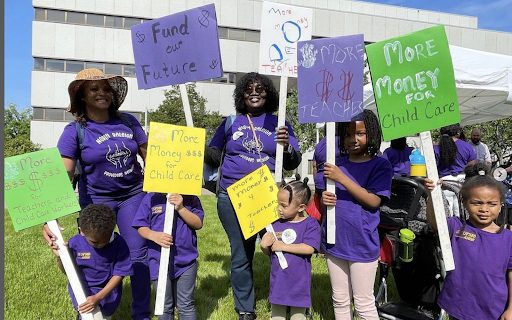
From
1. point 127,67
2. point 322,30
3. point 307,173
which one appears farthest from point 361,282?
point 322,30

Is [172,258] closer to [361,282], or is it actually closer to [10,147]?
[361,282]

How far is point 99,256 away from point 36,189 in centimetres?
64

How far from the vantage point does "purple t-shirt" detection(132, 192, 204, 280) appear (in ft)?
9.20

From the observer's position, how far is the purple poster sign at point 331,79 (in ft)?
8.51

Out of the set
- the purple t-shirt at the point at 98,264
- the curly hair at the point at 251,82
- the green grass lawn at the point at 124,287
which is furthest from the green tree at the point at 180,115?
the purple t-shirt at the point at 98,264

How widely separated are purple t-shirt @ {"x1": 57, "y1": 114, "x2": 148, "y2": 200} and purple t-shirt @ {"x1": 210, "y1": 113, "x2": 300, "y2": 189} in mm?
795

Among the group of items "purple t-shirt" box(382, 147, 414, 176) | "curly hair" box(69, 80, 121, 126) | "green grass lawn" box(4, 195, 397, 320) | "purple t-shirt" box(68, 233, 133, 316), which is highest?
"curly hair" box(69, 80, 121, 126)

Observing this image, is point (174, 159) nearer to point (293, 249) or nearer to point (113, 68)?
point (293, 249)

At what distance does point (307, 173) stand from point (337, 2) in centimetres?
1891

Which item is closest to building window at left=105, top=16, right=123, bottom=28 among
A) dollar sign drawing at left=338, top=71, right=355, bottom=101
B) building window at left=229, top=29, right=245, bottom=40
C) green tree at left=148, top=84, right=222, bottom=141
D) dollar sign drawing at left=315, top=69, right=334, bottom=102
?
green tree at left=148, top=84, right=222, bottom=141

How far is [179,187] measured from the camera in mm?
2713

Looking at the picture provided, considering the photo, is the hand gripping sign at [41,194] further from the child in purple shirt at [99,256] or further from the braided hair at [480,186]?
the braided hair at [480,186]

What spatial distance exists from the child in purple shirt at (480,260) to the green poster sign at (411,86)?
416 mm

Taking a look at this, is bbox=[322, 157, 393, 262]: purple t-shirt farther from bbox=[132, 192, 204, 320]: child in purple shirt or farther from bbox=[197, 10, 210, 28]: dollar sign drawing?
bbox=[197, 10, 210, 28]: dollar sign drawing
